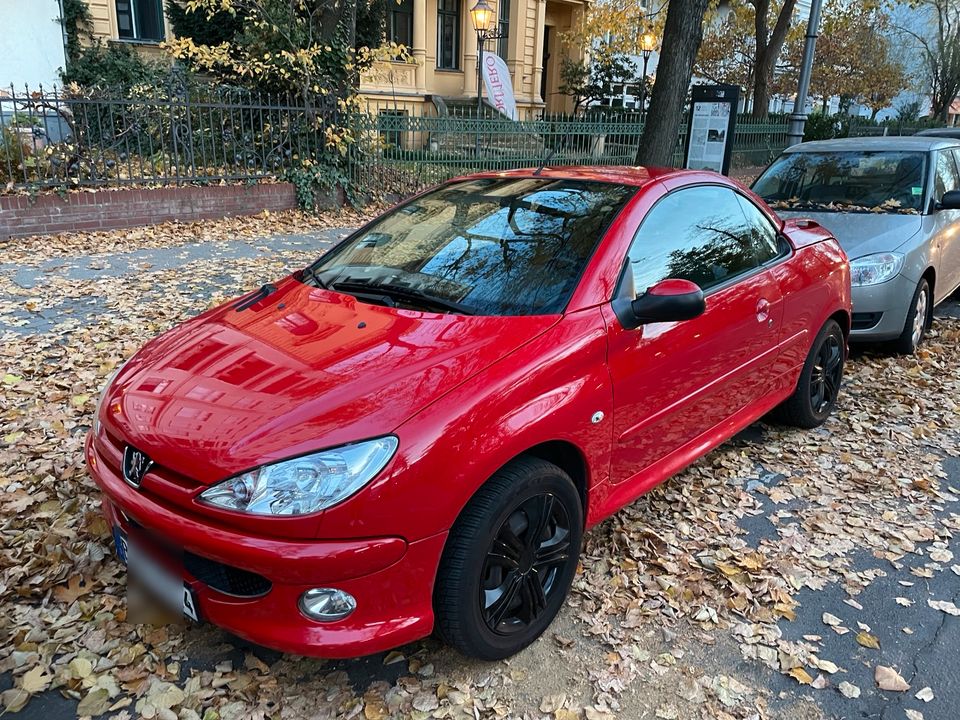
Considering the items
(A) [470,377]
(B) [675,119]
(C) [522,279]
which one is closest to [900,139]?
(B) [675,119]

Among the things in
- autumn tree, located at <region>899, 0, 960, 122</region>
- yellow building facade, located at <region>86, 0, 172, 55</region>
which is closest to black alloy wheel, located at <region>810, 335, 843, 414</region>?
yellow building facade, located at <region>86, 0, 172, 55</region>

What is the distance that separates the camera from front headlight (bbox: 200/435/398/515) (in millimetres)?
2195

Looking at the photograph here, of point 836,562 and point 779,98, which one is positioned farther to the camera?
point 779,98

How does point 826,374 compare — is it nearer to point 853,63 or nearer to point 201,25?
point 201,25

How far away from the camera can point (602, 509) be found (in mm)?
3027

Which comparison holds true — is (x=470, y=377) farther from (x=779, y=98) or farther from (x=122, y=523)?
(x=779, y=98)

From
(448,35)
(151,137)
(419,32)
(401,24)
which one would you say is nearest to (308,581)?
(151,137)

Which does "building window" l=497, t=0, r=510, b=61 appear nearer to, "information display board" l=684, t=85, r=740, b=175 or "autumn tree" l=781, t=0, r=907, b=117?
"autumn tree" l=781, t=0, r=907, b=117

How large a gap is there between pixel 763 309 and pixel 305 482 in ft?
8.49

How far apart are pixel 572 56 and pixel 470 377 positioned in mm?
26623

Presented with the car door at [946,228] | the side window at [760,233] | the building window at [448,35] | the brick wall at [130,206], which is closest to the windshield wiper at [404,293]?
the side window at [760,233]

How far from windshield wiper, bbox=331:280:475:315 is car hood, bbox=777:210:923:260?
13.8ft

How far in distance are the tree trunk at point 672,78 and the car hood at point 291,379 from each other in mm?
6707

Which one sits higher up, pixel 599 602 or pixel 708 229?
pixel 708 229
